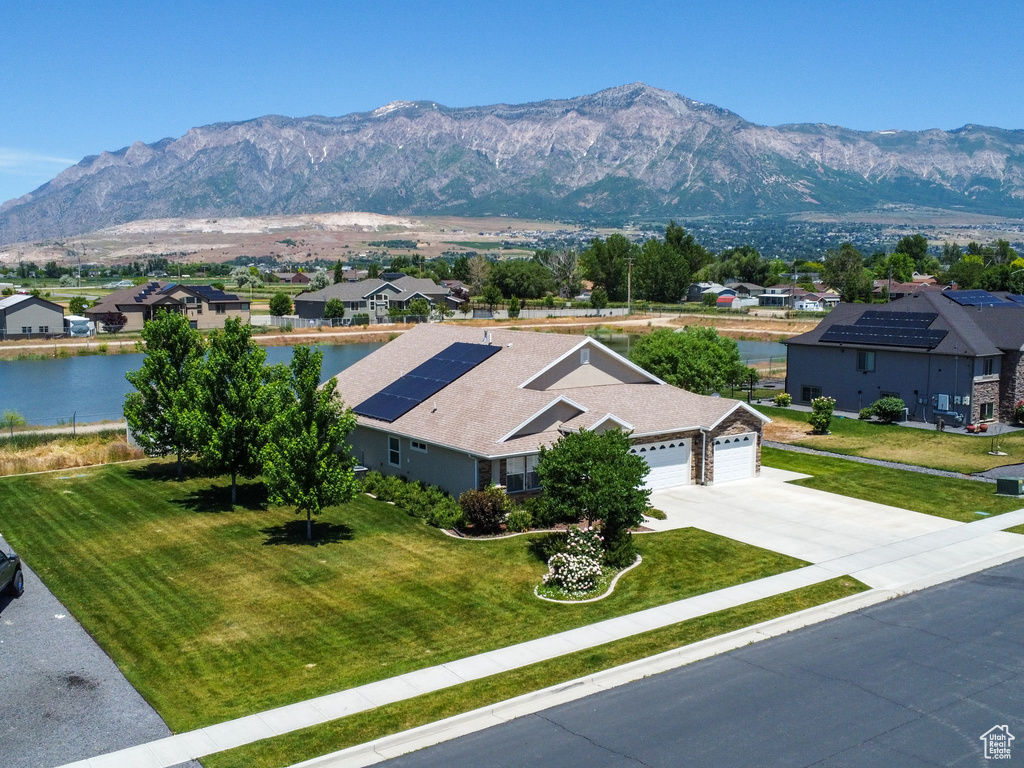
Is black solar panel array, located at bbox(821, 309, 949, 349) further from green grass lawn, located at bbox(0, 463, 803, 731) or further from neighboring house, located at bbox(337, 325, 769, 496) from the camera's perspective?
green grass lawn, located at bbox(0, 463, 803, 731)

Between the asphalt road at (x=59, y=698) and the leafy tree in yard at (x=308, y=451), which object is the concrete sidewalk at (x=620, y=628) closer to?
the asphalt road at (x=59, y=698)

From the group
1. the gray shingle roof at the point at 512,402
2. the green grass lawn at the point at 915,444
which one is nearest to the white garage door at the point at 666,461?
the gray shingle roof at the point at 512,402

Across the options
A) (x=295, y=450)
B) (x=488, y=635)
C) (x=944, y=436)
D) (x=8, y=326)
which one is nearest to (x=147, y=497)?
(x=295, y=450)

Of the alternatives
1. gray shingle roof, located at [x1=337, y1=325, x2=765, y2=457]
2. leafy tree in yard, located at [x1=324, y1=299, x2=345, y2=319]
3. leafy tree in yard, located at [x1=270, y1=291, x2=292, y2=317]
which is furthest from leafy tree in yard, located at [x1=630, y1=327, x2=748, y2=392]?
leafy tree in yard, located at [x1=270, y1=291, x2=292, y2=317]

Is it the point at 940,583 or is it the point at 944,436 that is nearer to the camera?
the point at 940,583

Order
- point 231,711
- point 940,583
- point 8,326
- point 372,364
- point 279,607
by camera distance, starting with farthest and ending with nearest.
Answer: point 8,326 < point 372,364 < point 940,583 < point 279,607 < point 231,711

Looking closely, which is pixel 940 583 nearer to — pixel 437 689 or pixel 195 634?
pixel 437 689
